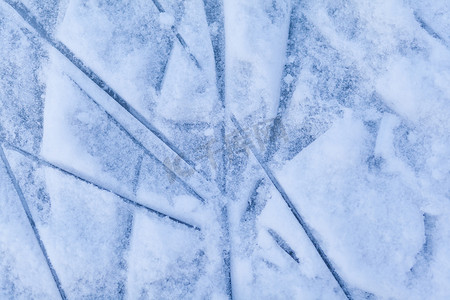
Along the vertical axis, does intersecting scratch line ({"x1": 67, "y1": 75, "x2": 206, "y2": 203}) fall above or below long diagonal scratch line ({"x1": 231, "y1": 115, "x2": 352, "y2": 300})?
above

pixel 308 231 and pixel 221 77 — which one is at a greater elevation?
pixel 221 77

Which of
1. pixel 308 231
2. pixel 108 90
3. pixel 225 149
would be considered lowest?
pixel 308 231

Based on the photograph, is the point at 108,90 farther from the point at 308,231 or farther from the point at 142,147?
the point at 308,231

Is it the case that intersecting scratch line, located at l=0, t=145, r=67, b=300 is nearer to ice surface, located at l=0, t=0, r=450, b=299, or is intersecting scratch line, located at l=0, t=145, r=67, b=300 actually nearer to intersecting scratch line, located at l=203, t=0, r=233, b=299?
ice surface, located at l=0, t=0, r=450, b=299

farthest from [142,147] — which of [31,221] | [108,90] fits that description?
[31,221]

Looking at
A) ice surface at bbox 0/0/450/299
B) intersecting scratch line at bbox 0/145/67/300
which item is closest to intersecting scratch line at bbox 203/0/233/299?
ice surface at bbox 0/0/450/299

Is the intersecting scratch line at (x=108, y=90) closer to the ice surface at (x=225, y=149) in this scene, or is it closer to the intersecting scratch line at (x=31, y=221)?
the ice surface at (x=225, y=149)

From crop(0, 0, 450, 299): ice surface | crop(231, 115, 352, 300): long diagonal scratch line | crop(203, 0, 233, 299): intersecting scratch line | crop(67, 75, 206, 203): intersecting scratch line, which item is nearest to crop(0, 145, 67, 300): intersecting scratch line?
crop(0, 0, 450, 299): ice surface

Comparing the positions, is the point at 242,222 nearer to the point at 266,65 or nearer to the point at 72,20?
the point at 266,65
